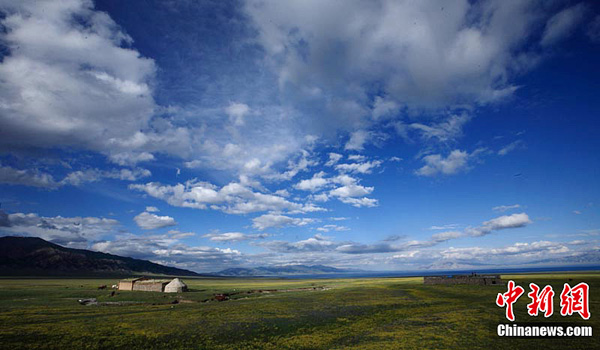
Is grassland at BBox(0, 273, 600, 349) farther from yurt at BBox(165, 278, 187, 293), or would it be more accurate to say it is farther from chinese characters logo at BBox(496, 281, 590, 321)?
yurt at BBox(165, 278, 187, 293)

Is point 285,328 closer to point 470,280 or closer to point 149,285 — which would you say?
point 470,280

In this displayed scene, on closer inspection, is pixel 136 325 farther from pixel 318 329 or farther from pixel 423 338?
pixel 423 338

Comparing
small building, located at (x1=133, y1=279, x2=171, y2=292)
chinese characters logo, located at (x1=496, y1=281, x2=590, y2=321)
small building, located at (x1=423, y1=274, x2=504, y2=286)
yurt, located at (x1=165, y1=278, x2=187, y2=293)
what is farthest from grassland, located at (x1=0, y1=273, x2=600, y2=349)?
small building, located at (x1=133, y1=279, x2=171, y2=292)

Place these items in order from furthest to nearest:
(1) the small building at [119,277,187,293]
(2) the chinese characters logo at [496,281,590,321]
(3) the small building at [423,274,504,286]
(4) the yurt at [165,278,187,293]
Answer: (1) the small building at [119,277,187,293]
(4) the yurt at [165,278,187,293]
(3) the small building at [423,274,504,286]
(2) the chinese characters logo at [496,281,590,321]

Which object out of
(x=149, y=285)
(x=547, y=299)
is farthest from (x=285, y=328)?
(x=149, y=285)

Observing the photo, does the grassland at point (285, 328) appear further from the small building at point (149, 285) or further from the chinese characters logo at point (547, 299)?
the small building at point (149, 285)

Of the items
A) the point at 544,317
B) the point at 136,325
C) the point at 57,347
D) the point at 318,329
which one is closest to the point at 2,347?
the point at 57,347

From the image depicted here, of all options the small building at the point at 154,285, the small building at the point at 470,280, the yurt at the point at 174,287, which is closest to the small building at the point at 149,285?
the small building at the point at 154,285

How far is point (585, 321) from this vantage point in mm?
26953

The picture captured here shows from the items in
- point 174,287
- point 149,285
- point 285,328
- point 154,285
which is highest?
point 285,328

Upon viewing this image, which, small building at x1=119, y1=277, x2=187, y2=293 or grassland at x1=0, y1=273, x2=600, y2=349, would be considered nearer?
grassland at x1=0, y1=273, x2=600, y2=349

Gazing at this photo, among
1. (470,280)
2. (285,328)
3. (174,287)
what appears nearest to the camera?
(285,328)

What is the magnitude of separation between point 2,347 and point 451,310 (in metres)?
42.6

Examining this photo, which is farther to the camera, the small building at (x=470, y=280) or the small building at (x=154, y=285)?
the small building at (x=154, y=285)
